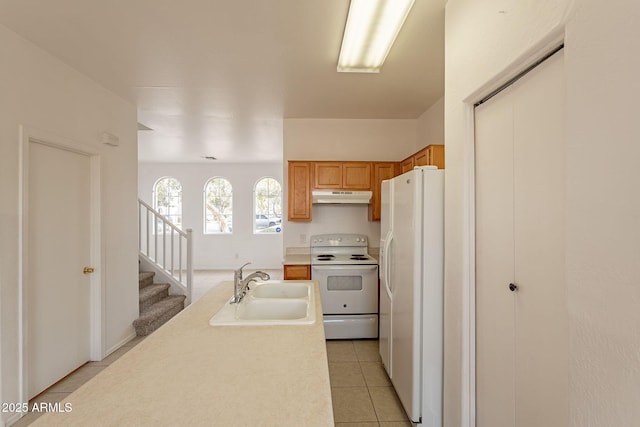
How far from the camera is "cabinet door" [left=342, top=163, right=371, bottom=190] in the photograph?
12.8 feet

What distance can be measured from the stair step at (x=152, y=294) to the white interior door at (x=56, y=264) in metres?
1.04

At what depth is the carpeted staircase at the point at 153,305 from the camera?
357cm

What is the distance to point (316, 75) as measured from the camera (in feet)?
9.24

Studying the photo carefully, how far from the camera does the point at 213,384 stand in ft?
3.25

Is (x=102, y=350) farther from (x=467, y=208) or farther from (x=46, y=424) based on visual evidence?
(x=467, y=208)

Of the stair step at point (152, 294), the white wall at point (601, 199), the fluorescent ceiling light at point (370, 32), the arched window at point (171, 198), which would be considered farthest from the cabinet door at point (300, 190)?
the arched window at point (171, 198)

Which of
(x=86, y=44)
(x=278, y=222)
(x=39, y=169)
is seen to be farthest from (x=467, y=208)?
(x=278, y=222)

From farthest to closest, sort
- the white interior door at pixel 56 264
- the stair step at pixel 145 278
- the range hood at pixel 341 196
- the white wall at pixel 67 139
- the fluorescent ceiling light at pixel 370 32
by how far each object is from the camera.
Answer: the stair step at pixel 145 278
the range hood at pixel 341 196
the white interior door at pixel 56 264
the white wall at pixel 67 139
the fluorescent ceiling light at pixel 370 32

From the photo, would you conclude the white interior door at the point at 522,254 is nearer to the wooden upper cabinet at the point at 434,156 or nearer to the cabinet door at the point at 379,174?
the wooden upper cabinet at the point at 434,156

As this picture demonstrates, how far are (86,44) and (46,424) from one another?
2582 mm

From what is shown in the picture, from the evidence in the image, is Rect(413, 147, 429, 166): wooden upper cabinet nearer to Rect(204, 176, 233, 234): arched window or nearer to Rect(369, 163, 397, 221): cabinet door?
Rect(369, 163, 397, 221): cabinet door

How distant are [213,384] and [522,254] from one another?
1334 mm

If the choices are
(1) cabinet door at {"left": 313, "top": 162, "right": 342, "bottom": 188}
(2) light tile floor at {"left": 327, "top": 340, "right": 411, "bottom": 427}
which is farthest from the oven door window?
(1) cabinet door at {"left": 313, "top": 162, "right": 342, "bottom": 188}

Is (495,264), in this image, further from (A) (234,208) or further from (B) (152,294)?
(A) (234,208)
